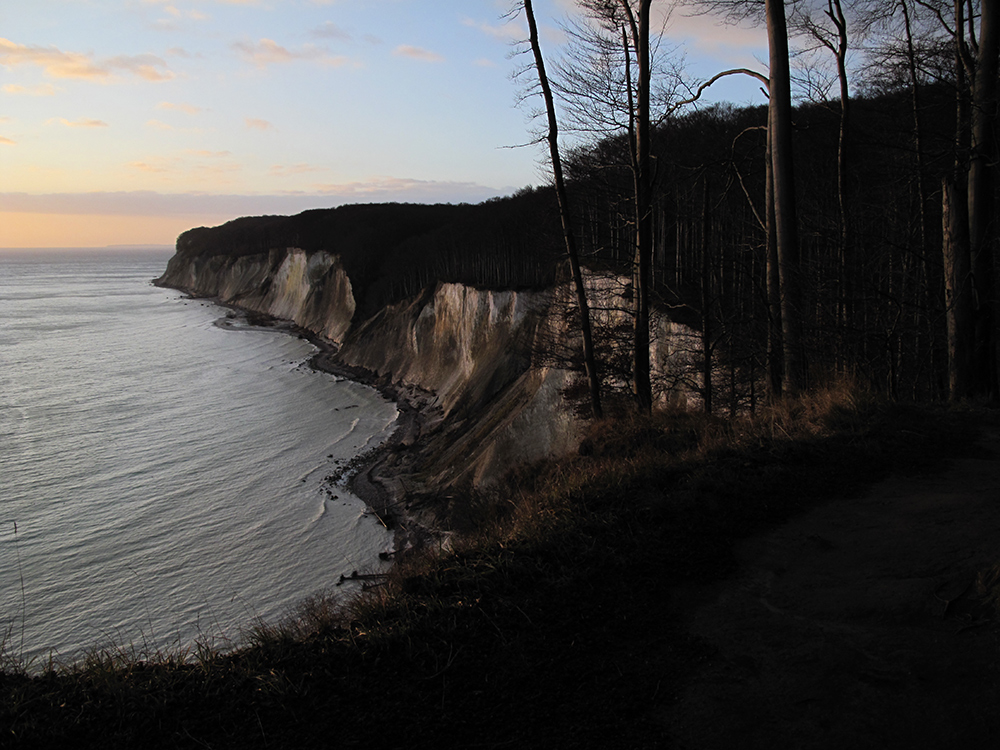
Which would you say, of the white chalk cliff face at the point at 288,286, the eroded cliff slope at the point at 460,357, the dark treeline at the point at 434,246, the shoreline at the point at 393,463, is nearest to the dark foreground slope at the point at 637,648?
the shoreline at the point at 393,463

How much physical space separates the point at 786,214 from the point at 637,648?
8.33 meters

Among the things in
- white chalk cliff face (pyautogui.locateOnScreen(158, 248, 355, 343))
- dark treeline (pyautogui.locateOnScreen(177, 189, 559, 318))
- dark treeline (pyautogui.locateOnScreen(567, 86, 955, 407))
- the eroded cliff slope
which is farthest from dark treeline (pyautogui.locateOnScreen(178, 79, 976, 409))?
white chalk cliff face (pyautogui.locateOnScreen(158, 248, 355, 343))

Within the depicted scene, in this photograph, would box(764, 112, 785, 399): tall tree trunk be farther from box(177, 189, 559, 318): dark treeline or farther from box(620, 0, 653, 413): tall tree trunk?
box(177, 189, 559, 318): dark treeline

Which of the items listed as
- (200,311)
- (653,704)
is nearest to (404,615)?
(653,704)

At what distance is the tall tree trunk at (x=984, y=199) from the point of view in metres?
9.25

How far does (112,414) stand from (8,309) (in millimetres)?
80717

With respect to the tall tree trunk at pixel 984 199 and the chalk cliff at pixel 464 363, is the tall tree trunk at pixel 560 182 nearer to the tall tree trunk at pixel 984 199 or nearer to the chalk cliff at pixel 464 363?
Result: the chalk cliff at pixel 464 363

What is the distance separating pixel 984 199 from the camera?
9688 mm

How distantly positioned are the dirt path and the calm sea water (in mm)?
3577

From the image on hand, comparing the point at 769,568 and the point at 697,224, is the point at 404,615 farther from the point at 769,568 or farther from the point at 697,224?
the point at 697,224

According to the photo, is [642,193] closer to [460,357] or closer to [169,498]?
[169,498]

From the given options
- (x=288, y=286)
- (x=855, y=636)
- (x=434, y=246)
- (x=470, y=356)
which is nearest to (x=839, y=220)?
(x=855, y=636)

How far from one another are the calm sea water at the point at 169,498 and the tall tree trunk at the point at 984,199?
37.1 ft

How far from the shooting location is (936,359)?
16.0 m
